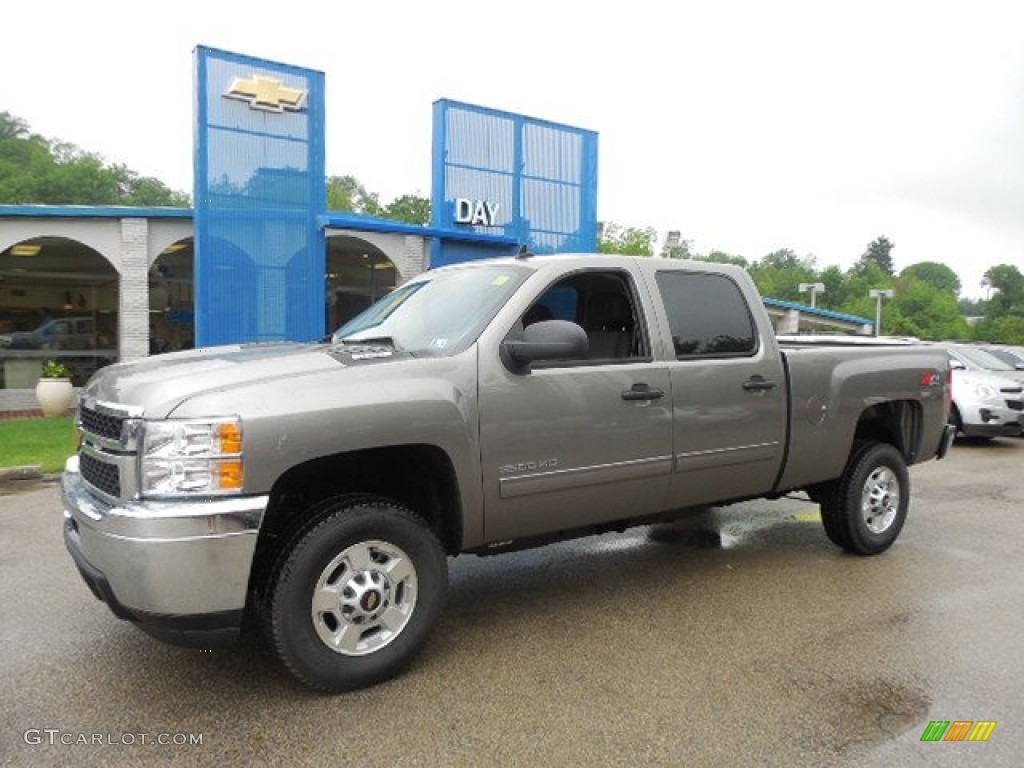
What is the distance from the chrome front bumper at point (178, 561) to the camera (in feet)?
9.92

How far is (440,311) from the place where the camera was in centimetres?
429

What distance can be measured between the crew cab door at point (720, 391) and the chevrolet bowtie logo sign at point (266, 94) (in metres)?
11.7

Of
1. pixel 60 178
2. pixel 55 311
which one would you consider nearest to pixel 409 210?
pixel 60 178

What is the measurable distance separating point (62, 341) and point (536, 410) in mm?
16762

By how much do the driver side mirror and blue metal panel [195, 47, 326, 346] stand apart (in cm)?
1123

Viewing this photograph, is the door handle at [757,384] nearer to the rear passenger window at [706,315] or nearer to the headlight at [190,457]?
the rear passenger window at [706,315]

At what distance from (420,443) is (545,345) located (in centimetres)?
75

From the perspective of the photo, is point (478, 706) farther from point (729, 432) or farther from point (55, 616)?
point (55, 616)

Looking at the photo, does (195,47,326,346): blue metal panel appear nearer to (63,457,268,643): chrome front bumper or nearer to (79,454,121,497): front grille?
(79,454,121,497): front grille

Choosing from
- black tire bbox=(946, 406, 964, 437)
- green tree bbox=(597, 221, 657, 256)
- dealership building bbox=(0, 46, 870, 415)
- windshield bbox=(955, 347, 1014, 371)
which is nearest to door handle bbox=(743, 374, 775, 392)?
black tire bbox=(946, 406, 964, 437)

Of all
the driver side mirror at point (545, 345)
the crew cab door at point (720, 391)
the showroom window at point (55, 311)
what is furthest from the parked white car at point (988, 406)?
the showroom window at point (55, 311)

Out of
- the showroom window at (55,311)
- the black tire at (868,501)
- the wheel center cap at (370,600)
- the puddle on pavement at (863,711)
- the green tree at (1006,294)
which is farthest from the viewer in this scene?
the green tree at (1006,294)

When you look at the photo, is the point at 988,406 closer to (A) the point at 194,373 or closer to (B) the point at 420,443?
(B) the point at 420,443

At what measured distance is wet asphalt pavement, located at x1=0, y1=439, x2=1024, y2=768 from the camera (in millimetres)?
3061
